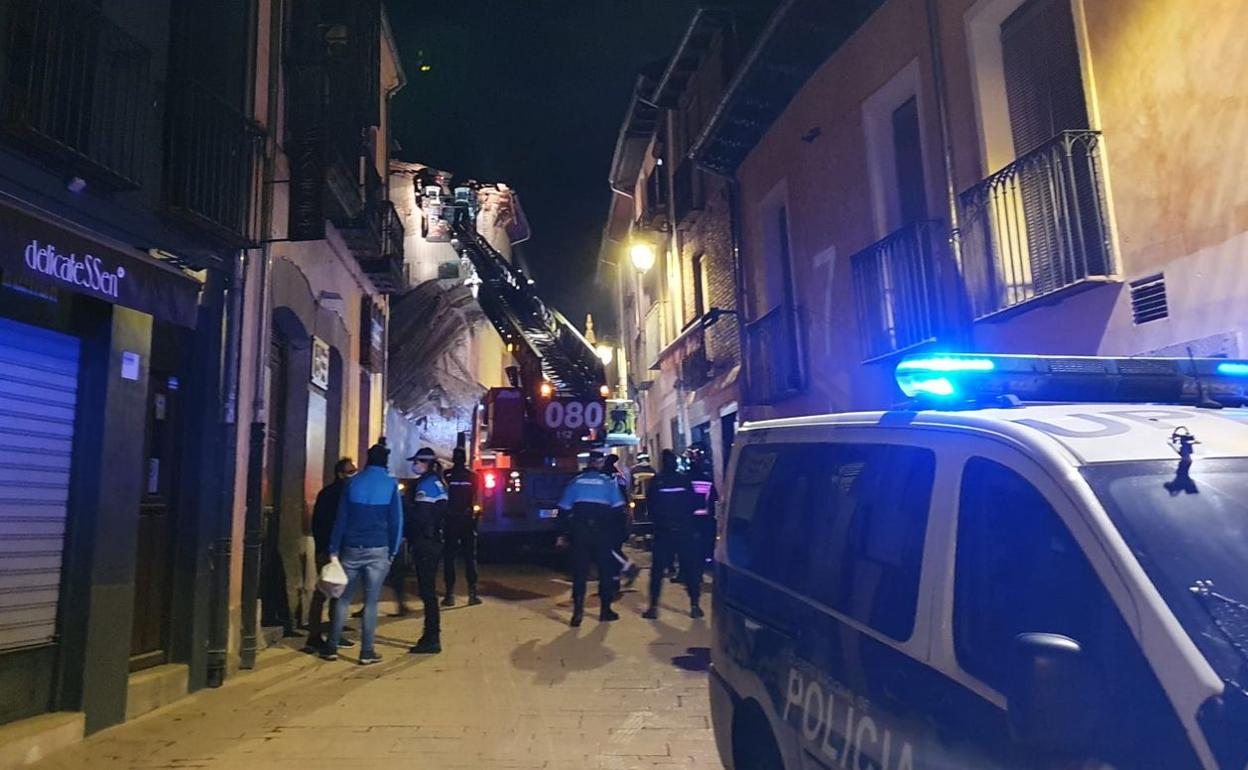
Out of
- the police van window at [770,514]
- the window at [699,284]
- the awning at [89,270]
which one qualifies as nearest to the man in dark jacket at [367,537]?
the awning at [89,270]

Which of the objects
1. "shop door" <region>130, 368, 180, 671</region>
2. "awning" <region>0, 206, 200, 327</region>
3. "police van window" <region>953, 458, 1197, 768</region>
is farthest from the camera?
"shop door" <region>130, 368, 180, 671</region>

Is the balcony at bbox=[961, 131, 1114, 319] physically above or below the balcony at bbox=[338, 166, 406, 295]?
below

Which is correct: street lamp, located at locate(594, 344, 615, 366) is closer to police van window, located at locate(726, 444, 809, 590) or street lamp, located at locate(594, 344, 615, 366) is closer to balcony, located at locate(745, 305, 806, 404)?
balcony, located at locate(745, 305, 806, 404)

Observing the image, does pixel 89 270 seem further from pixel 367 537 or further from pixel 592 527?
pixel 592 527

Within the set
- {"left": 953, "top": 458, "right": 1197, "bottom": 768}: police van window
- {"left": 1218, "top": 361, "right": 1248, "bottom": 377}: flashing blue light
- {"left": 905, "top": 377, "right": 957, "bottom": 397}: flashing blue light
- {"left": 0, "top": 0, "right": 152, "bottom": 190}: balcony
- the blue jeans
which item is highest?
{"left": 0, "top": 0, "right": 152, "bottom": 190}: balcony

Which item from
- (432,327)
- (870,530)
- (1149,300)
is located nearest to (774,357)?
(1149,300)

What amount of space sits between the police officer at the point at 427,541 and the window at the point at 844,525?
14.8 feet

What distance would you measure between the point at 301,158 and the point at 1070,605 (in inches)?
321

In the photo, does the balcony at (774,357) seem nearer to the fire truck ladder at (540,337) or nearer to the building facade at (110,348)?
the fire truck ladder at (540,337)

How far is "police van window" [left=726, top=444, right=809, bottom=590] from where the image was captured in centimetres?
336

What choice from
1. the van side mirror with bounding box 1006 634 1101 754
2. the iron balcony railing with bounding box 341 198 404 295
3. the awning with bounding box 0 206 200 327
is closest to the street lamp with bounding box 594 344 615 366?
the iron balcony railing with bounding box 341 198 404 295

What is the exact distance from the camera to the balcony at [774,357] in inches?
440

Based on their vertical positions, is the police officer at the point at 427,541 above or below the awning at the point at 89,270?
below

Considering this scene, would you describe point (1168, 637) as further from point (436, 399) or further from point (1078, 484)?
point (436, 399)
